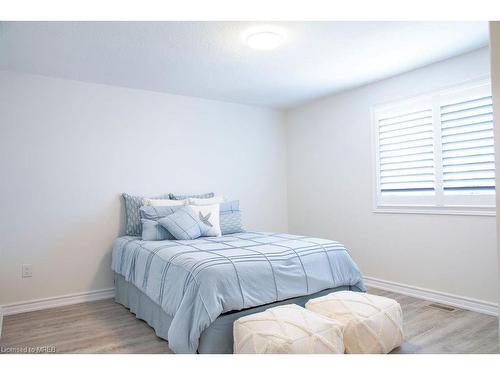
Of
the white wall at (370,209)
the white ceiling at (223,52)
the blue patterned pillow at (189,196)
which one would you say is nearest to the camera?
the white ceiling at (223,52)

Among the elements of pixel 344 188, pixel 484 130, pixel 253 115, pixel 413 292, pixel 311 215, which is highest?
pixel 253 115

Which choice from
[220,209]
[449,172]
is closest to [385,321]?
[449,172]

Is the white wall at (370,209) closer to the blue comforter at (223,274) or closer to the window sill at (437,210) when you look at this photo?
the window sill at (437,210)

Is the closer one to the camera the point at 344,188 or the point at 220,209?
the point at 220,209

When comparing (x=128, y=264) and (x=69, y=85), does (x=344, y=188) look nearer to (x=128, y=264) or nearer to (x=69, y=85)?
(x=128, y=264)

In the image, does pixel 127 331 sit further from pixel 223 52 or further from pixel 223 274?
pixel 223 52

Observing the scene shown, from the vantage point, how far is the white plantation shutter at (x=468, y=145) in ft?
9.72

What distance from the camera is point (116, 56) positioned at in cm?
299

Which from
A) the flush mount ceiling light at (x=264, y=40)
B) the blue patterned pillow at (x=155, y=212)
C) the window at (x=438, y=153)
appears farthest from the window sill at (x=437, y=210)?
the blue patterned pillow at (x=155, y=212)

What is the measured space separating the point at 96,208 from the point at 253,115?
2.36 metres

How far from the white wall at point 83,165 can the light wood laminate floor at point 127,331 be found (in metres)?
0.49

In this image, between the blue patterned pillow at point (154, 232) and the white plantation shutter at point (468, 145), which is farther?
the blue patterned pillow at point (154, 232)

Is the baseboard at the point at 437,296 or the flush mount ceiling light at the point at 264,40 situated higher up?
the flush mount ceiling light at the point at 264,40

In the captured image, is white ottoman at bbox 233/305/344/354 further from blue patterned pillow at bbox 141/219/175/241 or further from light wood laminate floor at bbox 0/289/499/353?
blue patterned pillow at bbox 141/219/175/241
